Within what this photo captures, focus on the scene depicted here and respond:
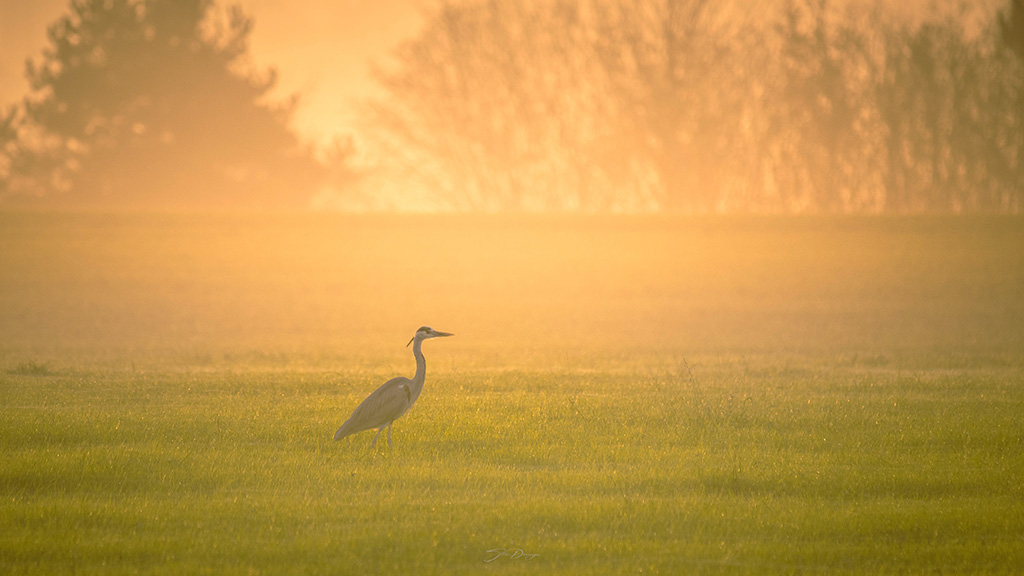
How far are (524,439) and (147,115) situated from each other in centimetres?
3823

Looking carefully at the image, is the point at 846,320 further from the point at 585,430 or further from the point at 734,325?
the point at 585,430

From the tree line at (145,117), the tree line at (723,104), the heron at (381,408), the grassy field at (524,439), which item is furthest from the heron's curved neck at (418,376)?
the tree line at (145,117)

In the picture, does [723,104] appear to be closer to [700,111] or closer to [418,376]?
[700,111]

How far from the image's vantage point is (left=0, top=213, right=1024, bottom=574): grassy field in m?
7.20

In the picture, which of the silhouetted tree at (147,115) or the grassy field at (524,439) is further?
the silhouetted tree at (147,115)

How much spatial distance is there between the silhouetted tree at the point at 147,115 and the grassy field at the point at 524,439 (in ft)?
50.2

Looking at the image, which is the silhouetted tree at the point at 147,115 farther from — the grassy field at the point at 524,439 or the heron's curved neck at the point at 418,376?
the heron's curved neck at the point at 418,376

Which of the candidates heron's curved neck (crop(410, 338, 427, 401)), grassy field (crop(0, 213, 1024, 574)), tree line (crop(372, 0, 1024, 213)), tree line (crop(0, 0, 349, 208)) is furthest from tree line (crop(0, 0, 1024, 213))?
heron's curved neck (crop(410, 338, 427, 401))

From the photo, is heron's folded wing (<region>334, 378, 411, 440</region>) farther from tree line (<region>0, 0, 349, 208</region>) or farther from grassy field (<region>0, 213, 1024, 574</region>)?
tree line (<region>0, 0, 349, 208</region>)

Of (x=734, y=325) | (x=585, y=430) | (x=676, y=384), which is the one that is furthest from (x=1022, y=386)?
(x=734, y=325)

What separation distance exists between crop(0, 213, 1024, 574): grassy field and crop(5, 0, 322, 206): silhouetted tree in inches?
602

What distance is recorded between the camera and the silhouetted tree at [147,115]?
42812 mm

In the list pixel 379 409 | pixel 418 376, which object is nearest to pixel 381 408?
pixel 379 409

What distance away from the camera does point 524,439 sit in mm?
10312
